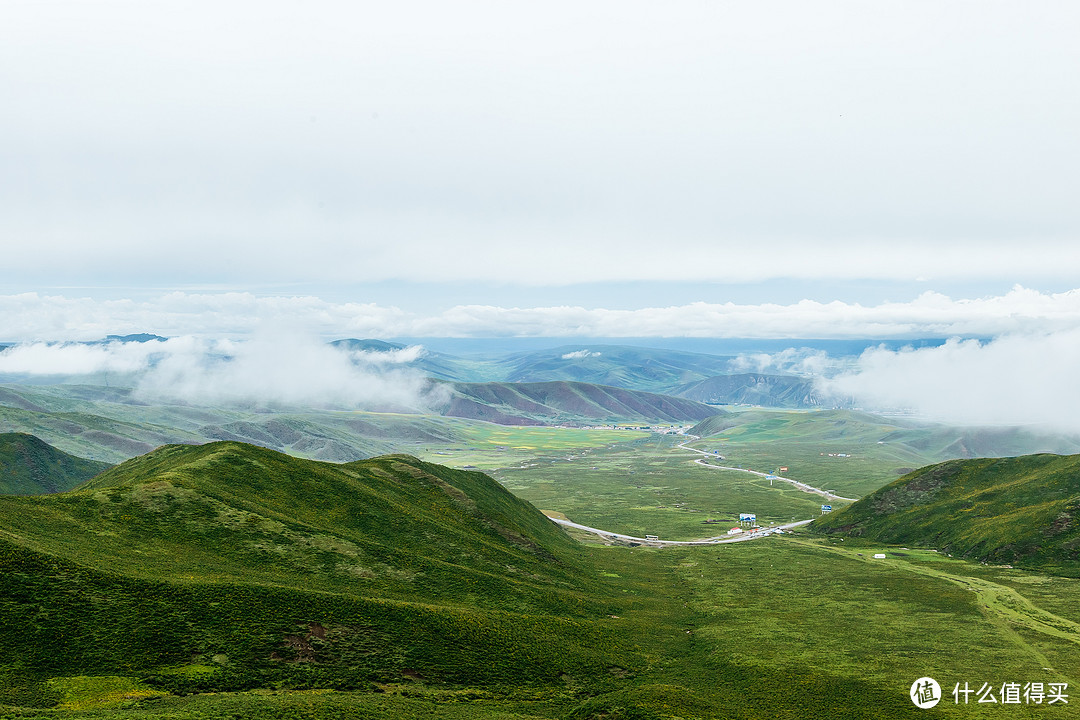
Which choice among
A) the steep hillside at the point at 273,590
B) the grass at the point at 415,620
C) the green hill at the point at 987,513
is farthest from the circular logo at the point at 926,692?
the green hill at the point at 987,513

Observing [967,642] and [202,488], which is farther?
[202,488]

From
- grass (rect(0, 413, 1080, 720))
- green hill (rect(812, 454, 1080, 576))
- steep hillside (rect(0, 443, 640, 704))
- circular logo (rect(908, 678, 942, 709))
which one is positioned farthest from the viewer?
green hill (rect(812, 454, 1080, 576))

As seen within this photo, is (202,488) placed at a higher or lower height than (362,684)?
higher

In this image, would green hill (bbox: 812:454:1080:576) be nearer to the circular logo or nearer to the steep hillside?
the circular logo

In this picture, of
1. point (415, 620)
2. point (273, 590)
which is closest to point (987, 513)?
A: point (415, 620)

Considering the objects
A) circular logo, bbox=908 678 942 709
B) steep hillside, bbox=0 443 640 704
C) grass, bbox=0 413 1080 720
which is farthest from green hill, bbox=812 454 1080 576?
steep hillside, bbox=0 443 640 704

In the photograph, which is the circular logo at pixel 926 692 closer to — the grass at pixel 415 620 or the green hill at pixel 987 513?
the grass at pixel 415 620

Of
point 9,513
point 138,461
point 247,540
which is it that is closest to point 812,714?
point 247,540

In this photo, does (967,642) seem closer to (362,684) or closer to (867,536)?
(362,684)
